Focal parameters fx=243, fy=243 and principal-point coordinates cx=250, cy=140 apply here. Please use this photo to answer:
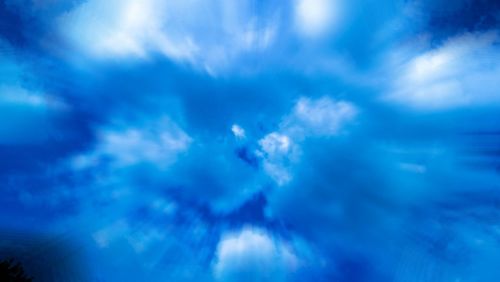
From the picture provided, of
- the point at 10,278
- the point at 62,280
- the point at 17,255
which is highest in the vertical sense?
the point at 17,255

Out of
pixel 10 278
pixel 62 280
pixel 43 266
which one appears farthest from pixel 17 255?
pixel 10 278

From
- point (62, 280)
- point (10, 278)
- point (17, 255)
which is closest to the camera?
point (10, 278)

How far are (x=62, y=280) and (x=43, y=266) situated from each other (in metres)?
7.81

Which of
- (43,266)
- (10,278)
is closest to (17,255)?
(43,266)

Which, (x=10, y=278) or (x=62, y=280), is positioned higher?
(x=62, y=280)

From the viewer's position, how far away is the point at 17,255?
5906 cm

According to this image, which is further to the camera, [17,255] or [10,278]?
[17,255]

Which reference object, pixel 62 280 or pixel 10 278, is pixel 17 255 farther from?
pixel 10 278

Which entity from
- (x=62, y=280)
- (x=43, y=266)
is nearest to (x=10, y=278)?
(x=62, y=280)

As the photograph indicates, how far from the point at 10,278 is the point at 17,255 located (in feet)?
155

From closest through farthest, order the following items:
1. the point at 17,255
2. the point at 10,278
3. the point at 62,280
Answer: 1. the point at 10,278
2. the point at 62,280
3. the point at 17,255

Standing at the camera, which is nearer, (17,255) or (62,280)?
(62,280)

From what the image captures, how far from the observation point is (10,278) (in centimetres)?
2581

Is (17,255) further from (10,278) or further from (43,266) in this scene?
(10,278)
